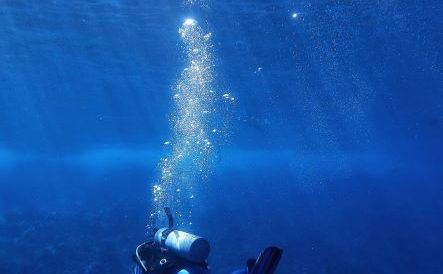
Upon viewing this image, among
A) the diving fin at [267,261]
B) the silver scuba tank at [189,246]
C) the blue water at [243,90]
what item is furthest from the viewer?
the blue water at [243,90]

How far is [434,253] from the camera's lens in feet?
71.2

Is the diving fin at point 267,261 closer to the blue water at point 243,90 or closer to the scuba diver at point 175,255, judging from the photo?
the scuba diver at point 175,255

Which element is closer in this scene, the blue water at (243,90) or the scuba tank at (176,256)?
the scuba tank at (176,256)

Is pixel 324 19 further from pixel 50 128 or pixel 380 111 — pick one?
pixel 50 128

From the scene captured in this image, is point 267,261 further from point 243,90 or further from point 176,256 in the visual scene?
point 243,90

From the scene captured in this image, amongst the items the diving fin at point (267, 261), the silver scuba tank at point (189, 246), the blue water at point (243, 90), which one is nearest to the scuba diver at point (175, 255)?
→ the silver scuba tank at point (189, 246)

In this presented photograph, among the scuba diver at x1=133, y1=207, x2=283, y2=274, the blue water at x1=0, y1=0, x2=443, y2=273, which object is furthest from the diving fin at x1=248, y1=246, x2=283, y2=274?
the blue water at x1=0, y1=0, x2=443, y2=273

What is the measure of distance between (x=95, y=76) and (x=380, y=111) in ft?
78.2

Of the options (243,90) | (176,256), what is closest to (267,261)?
(176,256)

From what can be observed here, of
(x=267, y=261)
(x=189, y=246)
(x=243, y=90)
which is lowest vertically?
(x=267, y=261)

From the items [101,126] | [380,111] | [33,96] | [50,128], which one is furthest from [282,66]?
[50,128]

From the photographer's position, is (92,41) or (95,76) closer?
(92,41)

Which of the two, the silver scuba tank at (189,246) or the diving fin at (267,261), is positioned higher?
the silver scuba tank at (189,246)

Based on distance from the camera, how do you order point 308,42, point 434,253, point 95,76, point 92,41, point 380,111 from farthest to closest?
point 380,111 → point 95,76 → point 434,253 → point 92,41 → point 308,42
